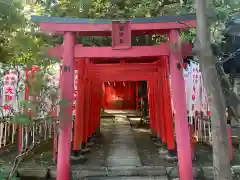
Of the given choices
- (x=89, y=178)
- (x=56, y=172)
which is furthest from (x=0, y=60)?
(x=89, y=178)

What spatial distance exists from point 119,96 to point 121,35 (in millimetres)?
21209

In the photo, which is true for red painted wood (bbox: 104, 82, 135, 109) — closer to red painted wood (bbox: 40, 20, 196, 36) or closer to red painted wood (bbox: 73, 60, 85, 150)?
red painted wood (bbox: 73, 60, 85, 150)

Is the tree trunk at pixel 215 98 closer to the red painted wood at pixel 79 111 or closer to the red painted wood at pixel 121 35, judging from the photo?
the red painted wood at pixel 121 35

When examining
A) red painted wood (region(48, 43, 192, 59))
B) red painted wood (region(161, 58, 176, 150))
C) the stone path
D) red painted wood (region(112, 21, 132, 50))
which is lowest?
the stone path

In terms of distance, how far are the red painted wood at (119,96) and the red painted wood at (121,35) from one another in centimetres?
2045

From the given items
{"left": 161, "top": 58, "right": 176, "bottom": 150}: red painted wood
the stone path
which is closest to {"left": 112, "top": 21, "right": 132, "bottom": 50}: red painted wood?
{"left": 161, "top": 58, "right": 176, "bottom": 150}: red painted wood

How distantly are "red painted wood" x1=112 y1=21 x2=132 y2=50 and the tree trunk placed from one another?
97.9 inches

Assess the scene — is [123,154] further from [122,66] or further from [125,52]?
[125,52]

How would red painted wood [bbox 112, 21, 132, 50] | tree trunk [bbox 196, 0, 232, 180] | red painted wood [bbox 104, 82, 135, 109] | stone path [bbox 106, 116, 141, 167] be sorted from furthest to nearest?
red painted wood [bbox 104, 82, 135, 109] → stone path [bbox 106, 116, 141, 167] → red painted wood [bbox 112, 21, 132, 50] → tree trunk [bbox 196, 0, 232, 180]

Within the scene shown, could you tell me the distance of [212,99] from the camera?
3.61m

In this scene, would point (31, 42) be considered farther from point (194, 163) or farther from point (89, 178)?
point (194, 163)

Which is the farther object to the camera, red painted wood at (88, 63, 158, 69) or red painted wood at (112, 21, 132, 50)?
red painted wood at (88, 63, 158, 69)

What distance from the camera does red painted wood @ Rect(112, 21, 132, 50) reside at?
5934 millimetres

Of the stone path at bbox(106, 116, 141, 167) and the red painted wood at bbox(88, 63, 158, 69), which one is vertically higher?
the red painted wood at bbox(88, 63, 158, 69)
